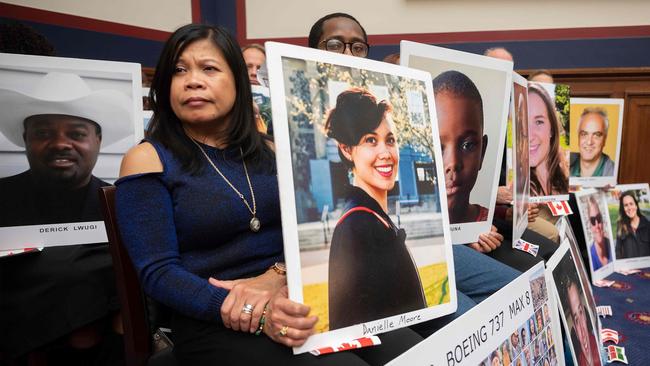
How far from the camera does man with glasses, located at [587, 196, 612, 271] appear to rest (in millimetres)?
2305

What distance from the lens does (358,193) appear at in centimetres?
71

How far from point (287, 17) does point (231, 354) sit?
3.41 metres

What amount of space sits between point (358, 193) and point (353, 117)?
5.1 inches

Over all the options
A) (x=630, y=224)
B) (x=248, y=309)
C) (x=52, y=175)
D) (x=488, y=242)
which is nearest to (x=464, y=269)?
(x=488, y=242)

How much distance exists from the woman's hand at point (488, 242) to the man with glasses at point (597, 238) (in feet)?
4.22

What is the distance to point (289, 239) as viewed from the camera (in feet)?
1.99

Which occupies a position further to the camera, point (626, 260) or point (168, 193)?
point (626, 260)

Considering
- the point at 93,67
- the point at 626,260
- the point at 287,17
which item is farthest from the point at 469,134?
the point at 287,17

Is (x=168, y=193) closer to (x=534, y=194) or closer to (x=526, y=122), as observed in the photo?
(x=526, y=122)

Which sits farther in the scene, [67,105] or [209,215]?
[67,105]

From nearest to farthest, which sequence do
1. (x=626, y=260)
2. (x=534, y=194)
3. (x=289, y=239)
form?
(x=289, y=239), (x=534, y=194), (x=626, y=260)

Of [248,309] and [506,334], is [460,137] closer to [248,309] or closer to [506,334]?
[506,334]

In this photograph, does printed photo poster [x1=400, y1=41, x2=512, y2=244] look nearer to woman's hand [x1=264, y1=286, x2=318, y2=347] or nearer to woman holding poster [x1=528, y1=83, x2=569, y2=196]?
woman holding poster [x1=528, y1=83, x2=569, y2=196]

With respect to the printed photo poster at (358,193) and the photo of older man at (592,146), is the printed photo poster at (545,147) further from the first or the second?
the photo of older man at (592,146)
